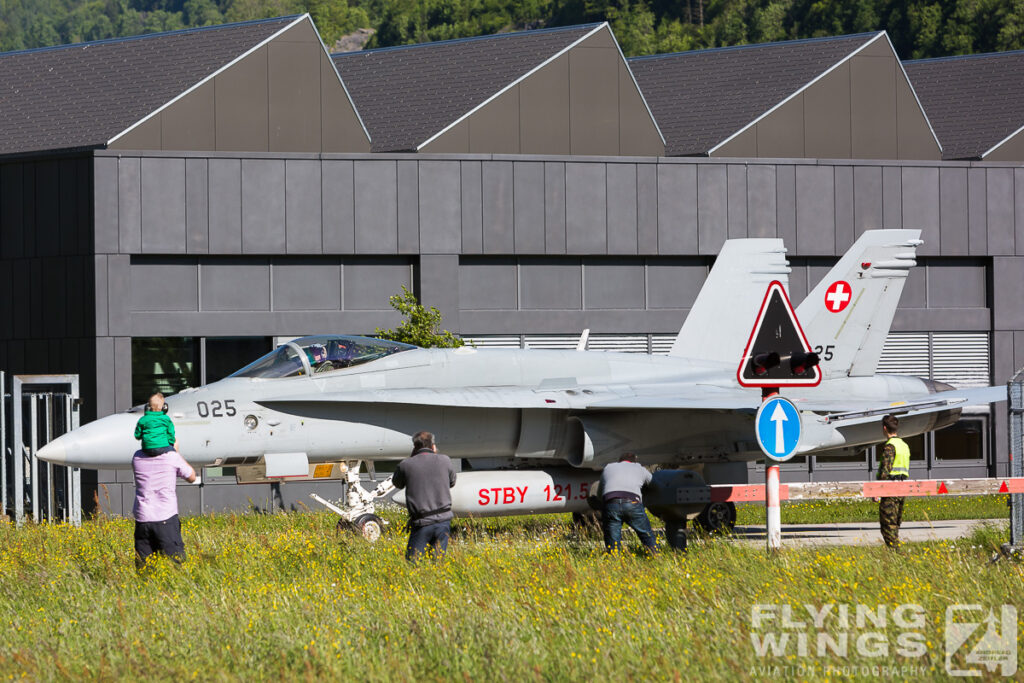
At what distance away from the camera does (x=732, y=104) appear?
112ft

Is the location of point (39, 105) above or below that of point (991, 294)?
above

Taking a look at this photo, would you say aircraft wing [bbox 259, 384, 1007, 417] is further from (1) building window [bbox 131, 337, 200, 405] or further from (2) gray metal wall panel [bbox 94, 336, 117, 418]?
(1) building window [bbox 131, 337, 200, 405]

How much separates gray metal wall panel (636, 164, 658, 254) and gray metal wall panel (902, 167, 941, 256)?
18.5 ft

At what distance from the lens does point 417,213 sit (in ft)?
87.0

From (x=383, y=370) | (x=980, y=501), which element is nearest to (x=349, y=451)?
(x=383, y=370)

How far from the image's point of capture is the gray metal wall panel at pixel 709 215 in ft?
91.4

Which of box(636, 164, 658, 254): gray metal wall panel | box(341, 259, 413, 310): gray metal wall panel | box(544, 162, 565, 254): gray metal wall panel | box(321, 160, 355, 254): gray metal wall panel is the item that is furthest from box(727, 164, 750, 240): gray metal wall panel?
box(321, 160, 355, 254): gray metal wall panel

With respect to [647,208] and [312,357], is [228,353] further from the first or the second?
[312,357]

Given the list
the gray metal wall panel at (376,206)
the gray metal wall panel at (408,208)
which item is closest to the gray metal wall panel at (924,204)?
the gray metal wall panel at (408,208)

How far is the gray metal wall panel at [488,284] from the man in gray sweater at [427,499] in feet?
46.5

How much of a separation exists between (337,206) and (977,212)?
45.8 ft

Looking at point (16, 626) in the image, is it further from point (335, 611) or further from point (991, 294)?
point (991, 294)

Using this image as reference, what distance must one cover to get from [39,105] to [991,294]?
21857 millimetres

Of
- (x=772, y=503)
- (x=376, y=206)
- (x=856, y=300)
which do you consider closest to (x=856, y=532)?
(x=856, y=300)
